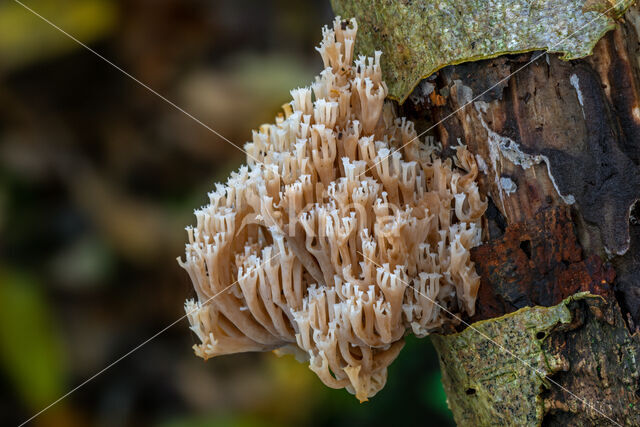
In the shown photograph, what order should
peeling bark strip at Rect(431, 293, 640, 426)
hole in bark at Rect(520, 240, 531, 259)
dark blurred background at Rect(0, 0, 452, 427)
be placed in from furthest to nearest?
dark blurred background at Rect(0, 0, 452, 427), hole in bark at Rect(520, 240, 531, 259), peeling bark strip at Rect(431, 293, 640, 426)

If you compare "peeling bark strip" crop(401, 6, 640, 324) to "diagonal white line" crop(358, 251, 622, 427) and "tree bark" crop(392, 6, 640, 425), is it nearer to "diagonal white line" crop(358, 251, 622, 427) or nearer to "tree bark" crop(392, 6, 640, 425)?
"tree bark" crop(392, 6, 640, 425)

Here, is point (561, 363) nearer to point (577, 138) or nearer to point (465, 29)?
point (577, 138)

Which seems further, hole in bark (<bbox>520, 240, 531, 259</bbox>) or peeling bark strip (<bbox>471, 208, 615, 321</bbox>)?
hole in bark (<bbox>520, 240, 531, 259</bbox>)

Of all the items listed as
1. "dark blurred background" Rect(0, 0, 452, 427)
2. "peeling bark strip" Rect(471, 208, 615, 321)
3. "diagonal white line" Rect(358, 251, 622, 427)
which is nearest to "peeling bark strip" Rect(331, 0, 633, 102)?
"peeling bark strip" Rect(471, 208, 615, 321)

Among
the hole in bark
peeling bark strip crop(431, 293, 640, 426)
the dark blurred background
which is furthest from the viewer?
the dark blurred background

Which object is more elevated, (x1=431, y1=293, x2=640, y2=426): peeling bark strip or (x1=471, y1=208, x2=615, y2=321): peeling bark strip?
(x1=471, y1=208, x2=615, y2=321): peeling bark strip

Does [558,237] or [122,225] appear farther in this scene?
[122,225]

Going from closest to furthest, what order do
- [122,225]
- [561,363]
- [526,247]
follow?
[561,363] < [526,247] < [122,225]

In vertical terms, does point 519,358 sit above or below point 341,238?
below

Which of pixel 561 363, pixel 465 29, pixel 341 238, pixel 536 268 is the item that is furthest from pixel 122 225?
pixel 561 363
